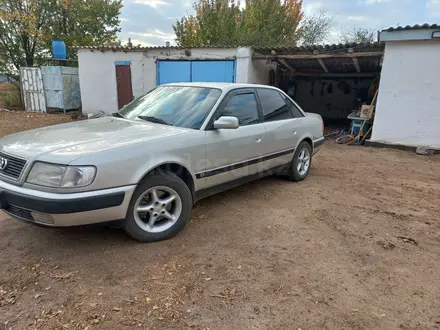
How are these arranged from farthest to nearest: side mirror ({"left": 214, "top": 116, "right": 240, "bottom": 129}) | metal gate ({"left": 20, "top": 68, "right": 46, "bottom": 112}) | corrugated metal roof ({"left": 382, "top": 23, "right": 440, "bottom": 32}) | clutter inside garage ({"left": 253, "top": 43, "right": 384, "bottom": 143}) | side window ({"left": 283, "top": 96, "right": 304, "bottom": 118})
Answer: metal gate ({"left": 20, "top": 68, "right": 46, "bottom": 112})
clutter inside garage ({"left": 253, "top": 43, "right": 384, "bottom": 143})
corrugated metal roof ({"left": 382, "top": 23, "right": 440, "bottom": 32})
side window ({"left": 283, "top": 96, "right": 304, "bottom": 118})
side mirror ({"left": 214, "top": 116, "right": 240, "bottom": 129})

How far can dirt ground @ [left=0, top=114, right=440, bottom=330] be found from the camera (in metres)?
2.16

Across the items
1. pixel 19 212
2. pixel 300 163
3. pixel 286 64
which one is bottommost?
pixel 300 163

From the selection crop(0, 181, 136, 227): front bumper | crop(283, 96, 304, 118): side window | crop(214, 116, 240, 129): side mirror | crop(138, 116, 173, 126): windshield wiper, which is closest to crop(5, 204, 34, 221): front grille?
crop(0, 181, 136, 227): front bumper

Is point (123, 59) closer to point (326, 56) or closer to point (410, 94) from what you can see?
point (326, 56)

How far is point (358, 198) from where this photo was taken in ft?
14.8

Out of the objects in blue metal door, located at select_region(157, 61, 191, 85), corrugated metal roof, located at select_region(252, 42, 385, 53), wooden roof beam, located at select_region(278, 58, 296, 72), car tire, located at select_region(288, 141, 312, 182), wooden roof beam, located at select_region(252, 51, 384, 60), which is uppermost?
corrugated metal roof, located at select_region(252, 42, 385, 53)

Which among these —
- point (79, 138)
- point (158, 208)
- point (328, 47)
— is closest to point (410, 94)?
point (328, 47)

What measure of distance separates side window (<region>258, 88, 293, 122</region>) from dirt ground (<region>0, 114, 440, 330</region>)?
1.21 meters

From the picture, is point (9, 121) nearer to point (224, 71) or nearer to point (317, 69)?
point (224, 71)

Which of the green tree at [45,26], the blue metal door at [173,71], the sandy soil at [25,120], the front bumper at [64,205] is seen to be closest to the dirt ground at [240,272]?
the front bumper at [64,205]

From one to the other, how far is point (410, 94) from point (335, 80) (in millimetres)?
7683

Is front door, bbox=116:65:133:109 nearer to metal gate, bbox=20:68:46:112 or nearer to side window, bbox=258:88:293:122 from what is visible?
metal gate, bbox=20:68:46:112

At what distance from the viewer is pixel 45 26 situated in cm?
1862

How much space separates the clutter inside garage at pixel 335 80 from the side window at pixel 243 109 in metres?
6.15
